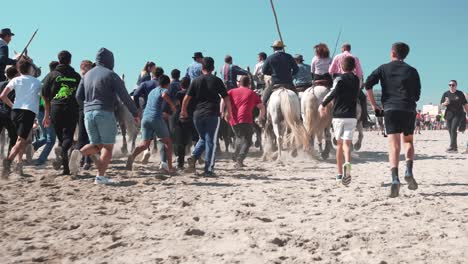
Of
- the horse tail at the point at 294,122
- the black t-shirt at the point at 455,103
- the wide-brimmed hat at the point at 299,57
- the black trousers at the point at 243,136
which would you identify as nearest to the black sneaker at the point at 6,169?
the black trousers at the point at 243,136

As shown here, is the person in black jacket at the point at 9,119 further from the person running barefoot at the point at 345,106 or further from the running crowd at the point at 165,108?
the person running barefoot at the point at 345,106

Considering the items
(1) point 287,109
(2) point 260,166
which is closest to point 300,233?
(2) point 260,166

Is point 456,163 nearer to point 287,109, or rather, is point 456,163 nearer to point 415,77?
point 287,109

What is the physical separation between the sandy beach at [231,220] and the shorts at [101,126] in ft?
2.27

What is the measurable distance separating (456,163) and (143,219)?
7.49 meters

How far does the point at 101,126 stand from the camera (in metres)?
6.64

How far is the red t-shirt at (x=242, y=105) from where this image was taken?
9336mm

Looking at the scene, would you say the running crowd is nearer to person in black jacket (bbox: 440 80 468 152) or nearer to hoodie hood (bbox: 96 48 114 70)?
hoodie hood (bbox: 96 48 114 70)

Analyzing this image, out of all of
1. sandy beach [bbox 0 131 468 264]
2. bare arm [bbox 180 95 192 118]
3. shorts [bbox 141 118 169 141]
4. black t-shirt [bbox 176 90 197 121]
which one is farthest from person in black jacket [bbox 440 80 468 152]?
shorts [bbox 141 118 169 141]

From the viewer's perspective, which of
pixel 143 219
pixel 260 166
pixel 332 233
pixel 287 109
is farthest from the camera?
pixel 287 109

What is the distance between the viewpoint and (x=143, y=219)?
4.69m

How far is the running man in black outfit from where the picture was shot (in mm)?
5984

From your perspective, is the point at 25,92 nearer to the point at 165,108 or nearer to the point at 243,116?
the point at 165,108

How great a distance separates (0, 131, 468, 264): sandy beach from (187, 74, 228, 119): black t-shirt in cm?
112
